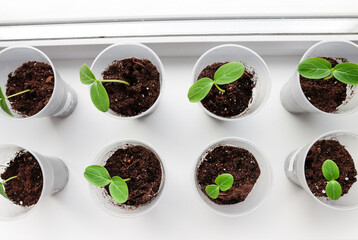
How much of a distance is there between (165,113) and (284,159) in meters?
0.45

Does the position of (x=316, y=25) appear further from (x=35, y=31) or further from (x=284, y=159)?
(x=35, y=31)

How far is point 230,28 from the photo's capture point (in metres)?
0.99

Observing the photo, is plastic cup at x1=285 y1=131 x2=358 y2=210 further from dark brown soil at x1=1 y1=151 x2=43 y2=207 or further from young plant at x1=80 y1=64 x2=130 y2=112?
dark brown soil at x1=1 y1=151 x2=43 y2=207

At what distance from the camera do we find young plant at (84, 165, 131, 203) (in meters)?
0.81

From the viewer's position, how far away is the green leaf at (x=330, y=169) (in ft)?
2.69

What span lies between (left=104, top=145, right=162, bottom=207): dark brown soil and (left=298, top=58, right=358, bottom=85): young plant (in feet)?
1.69

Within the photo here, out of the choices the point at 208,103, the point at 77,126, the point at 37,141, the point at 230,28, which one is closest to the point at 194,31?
the point at 230,28

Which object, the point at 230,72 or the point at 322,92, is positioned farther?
the point at 322,92

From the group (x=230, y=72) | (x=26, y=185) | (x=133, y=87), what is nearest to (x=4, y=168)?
(x=26, y=185)

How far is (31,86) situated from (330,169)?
0.94 metres

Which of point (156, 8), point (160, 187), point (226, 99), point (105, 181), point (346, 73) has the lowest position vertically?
point (160, 187)

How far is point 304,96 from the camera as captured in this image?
88cm

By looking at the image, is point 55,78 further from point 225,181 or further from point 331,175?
point 331,175

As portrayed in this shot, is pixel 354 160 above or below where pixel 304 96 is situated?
below
